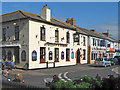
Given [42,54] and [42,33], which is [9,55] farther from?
[42,33]

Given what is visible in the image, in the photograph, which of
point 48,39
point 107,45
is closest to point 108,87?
point 48,39

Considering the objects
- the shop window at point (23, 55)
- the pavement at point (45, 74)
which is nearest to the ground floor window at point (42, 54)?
the pavement at point (45, 74)

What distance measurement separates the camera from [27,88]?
5.86 meters

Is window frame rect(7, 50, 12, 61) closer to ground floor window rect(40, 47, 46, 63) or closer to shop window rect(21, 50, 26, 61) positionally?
shop window rect(21, 50, 26, 61)

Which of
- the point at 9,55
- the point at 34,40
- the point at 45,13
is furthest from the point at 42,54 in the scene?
the point at 45,13

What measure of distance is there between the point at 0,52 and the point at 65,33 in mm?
10581

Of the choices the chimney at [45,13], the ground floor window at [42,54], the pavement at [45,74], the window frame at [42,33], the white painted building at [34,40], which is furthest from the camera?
the chimney at [45,13]

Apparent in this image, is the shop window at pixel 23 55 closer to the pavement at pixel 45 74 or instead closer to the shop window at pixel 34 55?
the shop window at pixel 34 55

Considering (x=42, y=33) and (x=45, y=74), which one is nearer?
(x=45, y=74)

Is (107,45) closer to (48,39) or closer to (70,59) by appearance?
(70,59)

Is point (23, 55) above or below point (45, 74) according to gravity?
above

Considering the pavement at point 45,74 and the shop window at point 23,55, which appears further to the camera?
the shop window at point 23,55

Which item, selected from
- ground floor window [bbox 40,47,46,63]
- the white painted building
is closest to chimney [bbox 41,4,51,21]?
the white painted building

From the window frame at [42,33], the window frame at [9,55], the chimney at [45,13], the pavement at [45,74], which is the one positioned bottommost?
the pavement at [45,74]
